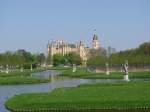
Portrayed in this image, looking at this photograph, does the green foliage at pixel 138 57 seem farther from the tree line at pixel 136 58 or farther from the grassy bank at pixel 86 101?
the grassy bank at pixel 86 101

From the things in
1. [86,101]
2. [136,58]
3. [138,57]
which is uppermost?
[138,57]

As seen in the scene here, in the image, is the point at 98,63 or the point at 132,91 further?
the point at 98,63

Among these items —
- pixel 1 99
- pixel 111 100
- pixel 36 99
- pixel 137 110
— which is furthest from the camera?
pixel 1 99

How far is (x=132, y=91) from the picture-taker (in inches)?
1618

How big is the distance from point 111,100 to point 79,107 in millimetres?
2742

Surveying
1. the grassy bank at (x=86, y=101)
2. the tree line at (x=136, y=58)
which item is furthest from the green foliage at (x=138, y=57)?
the grassy bank at (x=86, y=101)

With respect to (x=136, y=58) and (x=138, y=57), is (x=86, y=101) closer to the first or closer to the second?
(x=136, y=58)

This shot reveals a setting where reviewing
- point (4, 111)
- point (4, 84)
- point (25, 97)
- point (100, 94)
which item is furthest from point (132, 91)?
point (4, 84)

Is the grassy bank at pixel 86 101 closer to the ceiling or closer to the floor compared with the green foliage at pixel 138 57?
closer to the floor

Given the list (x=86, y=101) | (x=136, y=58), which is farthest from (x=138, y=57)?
(x=86, y=101)

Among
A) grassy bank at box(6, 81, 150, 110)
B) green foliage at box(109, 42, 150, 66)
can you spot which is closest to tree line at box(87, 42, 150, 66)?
green foliage at box(109, 42, 150, 66)

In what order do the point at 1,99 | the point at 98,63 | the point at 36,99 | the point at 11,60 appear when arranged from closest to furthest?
the point at 36,99 < the point at 1,99 < the point at 98,63 < the point at 11,60

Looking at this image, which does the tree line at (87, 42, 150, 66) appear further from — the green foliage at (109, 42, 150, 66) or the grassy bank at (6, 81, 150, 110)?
the grassy bank at (6, 81, 150, 110)

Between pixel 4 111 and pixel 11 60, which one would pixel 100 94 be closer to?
pixel 4 111
